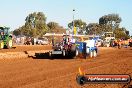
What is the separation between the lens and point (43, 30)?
91.9 meters

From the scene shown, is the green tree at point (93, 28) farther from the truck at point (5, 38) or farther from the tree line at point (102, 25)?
the truck at point (5, 38)

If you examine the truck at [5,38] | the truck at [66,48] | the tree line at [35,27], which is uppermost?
the tree line at [35,27]

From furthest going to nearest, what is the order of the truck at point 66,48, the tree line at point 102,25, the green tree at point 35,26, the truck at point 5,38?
1. the tree line at point 102,25
2. the green tree at point 35,26
3. the truck at point 5,38
4. the truck at point 66,48

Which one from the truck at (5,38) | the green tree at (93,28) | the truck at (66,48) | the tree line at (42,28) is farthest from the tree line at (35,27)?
the truck at (66,48)

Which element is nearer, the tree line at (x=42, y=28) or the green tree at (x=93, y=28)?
the tree line at (x=42, y=28)

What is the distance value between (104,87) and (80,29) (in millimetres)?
100774

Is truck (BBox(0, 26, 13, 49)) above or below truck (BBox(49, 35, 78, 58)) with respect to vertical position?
above

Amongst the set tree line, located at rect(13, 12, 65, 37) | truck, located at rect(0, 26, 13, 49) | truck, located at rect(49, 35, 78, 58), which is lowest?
truck, located at rect(49, 35, 78, 58)

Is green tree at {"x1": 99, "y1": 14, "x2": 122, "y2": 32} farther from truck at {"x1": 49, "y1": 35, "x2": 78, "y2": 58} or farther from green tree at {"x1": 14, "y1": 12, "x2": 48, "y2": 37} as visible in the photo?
truck at {"x1": 49, "y1": 35, "x2": 78, "y2": 58}

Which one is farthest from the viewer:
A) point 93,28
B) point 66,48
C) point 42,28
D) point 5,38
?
point 93,28


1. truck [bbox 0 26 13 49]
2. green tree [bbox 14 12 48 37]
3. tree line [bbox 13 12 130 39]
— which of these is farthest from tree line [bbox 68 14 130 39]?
truck [bbox 0 26 13 49]

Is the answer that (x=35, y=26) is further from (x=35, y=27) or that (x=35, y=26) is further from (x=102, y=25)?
(x=102, y=25)

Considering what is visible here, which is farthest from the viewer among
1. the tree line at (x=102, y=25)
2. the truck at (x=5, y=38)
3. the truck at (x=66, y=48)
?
the tree line at (x=102, y=25)

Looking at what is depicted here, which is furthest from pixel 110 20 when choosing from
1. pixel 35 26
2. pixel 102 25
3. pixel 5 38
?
pixel 5 38
